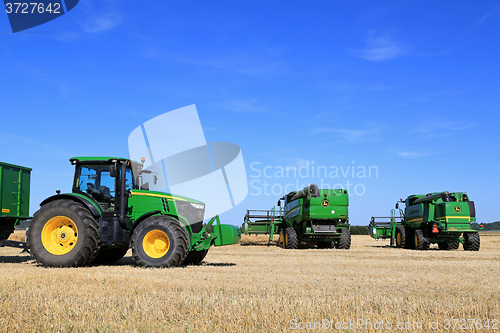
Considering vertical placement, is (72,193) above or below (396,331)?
above

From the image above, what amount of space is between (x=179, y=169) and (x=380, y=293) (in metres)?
4.40

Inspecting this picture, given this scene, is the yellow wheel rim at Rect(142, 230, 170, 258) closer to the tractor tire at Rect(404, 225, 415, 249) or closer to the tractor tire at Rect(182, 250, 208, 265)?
the tractor tire at Rect(182, 250, 208, 265)

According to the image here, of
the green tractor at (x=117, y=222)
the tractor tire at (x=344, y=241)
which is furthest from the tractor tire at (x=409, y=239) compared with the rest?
the green tractor at (x=117, y=222)

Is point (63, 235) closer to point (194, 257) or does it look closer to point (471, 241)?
point (194, 257)

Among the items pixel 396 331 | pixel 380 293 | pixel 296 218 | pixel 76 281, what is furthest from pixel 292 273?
pixel 296 218

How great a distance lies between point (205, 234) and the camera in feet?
35.9

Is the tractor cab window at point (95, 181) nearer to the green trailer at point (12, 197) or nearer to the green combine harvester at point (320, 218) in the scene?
the green trailer at point (12, 197)

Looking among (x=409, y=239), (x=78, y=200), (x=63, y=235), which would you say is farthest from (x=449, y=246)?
(x=63, y=235)

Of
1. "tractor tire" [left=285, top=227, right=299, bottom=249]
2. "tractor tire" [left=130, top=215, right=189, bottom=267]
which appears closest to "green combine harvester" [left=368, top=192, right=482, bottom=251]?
"tractor tire" [left=285, top=227, right=299, bottom=249]

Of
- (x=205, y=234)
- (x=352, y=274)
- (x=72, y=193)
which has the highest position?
(x=72, y=193)

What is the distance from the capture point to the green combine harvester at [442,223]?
20594 mm

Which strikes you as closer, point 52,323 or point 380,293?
point 52,323

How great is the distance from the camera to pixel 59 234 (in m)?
10.3

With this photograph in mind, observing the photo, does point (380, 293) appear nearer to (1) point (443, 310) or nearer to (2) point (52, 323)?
(1) point (443, 310)
